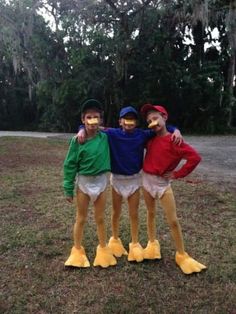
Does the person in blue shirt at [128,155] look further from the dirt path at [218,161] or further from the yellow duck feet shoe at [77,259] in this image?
the dirt path at [218,161]

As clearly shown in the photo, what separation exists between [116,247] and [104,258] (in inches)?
10.7

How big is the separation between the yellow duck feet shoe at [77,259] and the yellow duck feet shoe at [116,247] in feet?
0.93

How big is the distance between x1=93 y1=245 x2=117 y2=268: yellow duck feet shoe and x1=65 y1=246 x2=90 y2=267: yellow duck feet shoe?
0.08 meters

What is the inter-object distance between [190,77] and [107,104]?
139 inches

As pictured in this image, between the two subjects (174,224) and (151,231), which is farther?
(151,231)

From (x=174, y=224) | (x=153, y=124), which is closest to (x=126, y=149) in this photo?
(x=153, y=124)

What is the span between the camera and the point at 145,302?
2898 mm

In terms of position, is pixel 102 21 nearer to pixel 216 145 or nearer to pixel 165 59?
pixel 165 59

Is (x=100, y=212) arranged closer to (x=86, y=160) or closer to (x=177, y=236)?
(x=86, y=160)

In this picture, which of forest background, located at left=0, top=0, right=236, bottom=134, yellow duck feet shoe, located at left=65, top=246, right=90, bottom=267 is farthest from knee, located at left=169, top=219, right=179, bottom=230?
forest background, located at left=0, top=0, right=236, bottom=134

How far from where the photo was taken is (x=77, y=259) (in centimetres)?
341

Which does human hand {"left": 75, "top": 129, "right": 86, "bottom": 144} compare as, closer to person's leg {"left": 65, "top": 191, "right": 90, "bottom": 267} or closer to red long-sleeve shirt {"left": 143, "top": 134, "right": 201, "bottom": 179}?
person's leg {"left": 65, "top": 191, "right": 90, "bottom": 267}

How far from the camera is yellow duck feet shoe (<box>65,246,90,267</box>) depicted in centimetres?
338

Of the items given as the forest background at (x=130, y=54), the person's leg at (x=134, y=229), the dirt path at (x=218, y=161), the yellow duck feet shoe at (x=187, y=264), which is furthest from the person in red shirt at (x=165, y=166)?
the forest background at (x=130, y=54)
